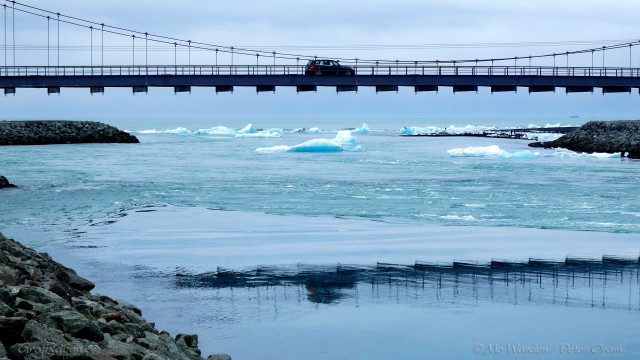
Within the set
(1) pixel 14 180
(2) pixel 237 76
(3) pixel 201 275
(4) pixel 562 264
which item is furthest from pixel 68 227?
(2) pixel 237 76

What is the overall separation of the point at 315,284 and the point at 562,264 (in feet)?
14.8

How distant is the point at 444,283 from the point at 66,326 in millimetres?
7000

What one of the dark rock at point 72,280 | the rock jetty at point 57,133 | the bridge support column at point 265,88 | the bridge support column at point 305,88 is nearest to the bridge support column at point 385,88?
→ the bridge support column at point 305,88

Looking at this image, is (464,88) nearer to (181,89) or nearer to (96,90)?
(181,89)

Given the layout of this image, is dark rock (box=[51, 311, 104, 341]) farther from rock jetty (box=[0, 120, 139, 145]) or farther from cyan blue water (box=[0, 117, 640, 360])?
rock jetty (box=[0, 120, 139, 145])

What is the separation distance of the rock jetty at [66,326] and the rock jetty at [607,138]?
56580 millimetres

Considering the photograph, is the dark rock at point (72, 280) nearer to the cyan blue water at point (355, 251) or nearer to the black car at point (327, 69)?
the cyan blue water at point (355, 251)

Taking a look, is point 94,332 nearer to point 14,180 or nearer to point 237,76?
point 14,180

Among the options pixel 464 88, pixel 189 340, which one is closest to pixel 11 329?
pixel 189 340

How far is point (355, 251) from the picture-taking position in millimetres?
16312

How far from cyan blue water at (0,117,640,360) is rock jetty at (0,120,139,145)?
1981 inches

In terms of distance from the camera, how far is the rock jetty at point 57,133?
86562 mm

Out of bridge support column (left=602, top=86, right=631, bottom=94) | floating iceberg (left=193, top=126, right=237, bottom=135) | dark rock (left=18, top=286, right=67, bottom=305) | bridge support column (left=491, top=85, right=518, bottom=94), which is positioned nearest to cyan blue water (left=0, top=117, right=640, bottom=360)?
dark rock (left=18, top=286, right=67, bottom=305)

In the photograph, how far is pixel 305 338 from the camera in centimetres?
1019
